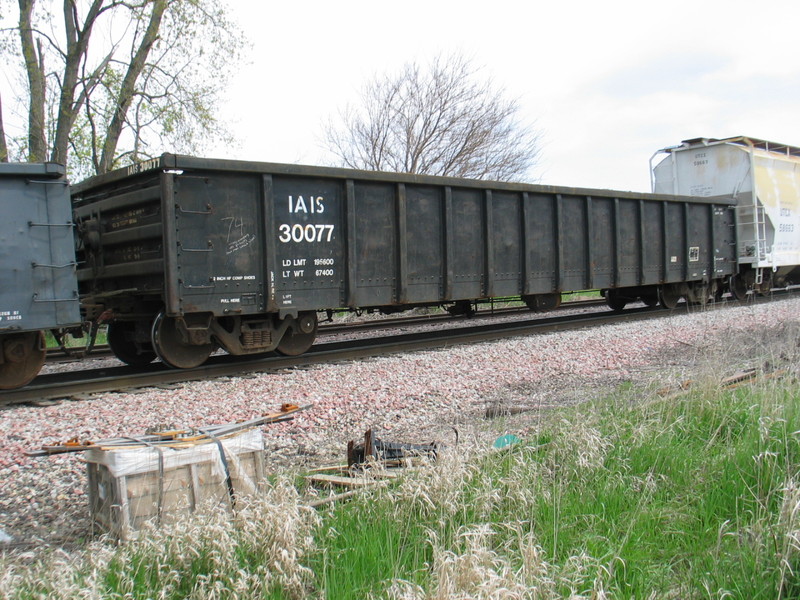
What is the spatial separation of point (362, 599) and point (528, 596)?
2.28 feet

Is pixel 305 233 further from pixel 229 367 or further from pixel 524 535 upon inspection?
pixel 524 535

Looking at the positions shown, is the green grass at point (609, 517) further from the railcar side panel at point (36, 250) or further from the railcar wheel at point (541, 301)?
the railcar wheel at point (541, 301)

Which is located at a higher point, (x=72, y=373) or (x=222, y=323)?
(x=222, y=323)

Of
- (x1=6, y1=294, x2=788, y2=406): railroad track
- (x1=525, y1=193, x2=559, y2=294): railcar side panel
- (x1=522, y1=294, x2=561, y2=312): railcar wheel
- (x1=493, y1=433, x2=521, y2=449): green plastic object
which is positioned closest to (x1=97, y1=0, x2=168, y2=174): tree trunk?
(x1=6, y1=294, x2=788, y2=406): railroad track

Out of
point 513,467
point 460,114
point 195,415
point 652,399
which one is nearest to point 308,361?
point 195,415

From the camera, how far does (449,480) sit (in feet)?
11.4

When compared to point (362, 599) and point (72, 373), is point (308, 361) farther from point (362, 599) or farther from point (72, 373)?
point (362, 599)

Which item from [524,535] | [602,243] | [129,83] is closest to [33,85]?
[129,83]

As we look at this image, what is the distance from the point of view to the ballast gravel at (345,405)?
4344 millimetres

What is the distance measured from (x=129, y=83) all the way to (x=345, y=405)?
16.8 metres

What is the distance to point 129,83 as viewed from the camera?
19.3 m

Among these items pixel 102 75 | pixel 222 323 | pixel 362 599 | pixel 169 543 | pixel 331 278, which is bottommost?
pixel 362 599

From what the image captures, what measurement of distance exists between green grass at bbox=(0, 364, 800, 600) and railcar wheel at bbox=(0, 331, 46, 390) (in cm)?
539

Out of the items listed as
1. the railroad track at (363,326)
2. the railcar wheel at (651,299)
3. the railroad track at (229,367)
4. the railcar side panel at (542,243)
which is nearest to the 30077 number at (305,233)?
the railroad track at (229,367)
